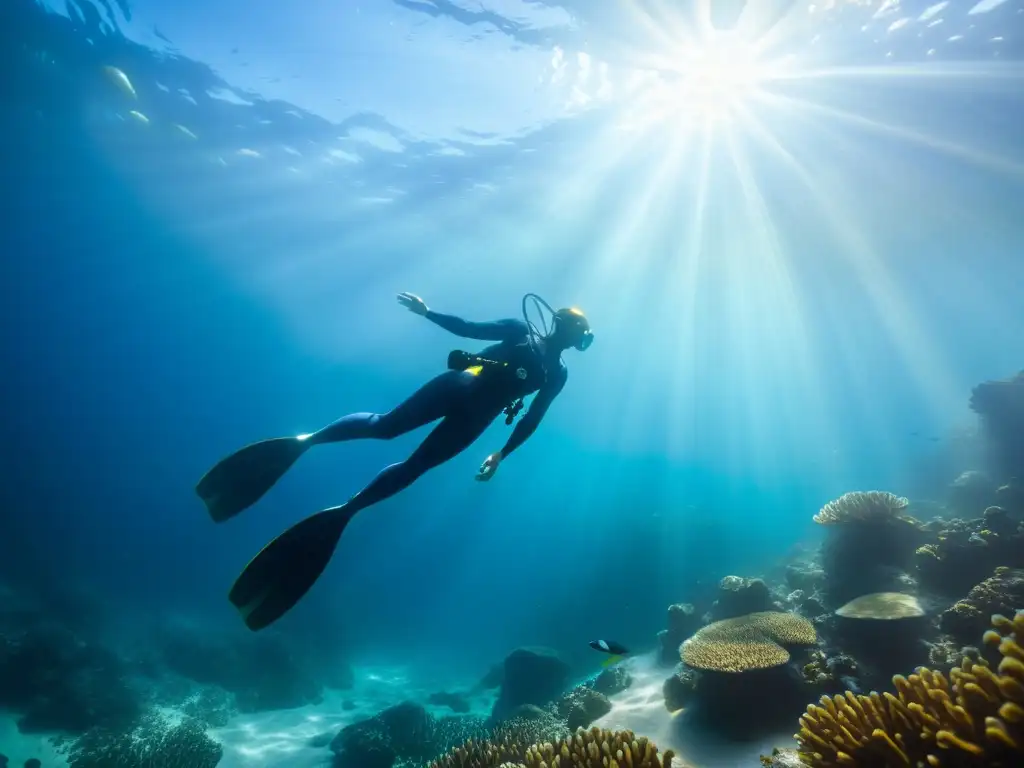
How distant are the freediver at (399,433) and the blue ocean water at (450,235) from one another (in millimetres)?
14417

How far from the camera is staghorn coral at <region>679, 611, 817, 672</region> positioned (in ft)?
22.8

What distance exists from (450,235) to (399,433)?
25.2 m

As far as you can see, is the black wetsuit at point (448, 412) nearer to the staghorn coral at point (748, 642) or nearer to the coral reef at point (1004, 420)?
the staghorn coral at point (748, 642)

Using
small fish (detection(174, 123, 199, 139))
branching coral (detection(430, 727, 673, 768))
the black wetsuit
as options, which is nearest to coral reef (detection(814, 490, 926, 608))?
branching coral (detection(430, 727, 673, 768))

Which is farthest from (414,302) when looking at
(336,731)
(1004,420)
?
(1004,420)

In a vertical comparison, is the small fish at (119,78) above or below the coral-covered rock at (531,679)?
above

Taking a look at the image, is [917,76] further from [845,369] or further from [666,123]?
[845,369]

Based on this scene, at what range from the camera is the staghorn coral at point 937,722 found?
2574 mm

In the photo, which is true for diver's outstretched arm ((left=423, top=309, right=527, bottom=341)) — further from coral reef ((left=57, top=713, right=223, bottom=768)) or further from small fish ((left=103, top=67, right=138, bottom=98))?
small fish ((left=103, top=67, right=138, bottom=98))

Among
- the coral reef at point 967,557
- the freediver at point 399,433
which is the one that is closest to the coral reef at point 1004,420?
the coral reef at point 967,557

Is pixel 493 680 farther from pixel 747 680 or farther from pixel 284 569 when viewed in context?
pixel 284 569

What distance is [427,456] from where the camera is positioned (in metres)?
4.83

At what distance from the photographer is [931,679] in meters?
3.48

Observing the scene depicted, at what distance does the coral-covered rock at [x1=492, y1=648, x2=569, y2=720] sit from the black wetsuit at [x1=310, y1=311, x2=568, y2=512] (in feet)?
41.9
